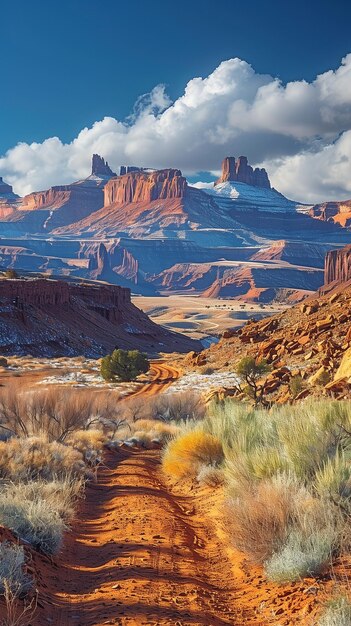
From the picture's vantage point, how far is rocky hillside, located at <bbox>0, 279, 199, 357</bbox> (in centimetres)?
5781

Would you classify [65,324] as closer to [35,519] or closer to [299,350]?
[299,350]

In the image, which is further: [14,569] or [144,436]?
[144,436]

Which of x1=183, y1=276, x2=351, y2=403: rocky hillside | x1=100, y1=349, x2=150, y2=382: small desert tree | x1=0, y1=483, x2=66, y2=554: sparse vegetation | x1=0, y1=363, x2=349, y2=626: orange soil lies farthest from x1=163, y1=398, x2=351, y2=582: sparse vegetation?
x1=100, y1=349, x2=150, y2=382: small desert tree

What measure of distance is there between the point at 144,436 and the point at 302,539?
12.1 metres

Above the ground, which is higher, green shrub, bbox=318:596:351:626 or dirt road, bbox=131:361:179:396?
green shrub, bbox=318:596:351:626

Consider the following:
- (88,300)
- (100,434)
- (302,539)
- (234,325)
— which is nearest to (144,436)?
(100,434)

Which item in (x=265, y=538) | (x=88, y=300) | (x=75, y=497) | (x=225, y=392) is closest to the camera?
(x=265, y=538)

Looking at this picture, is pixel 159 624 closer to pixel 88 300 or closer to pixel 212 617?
pixel 212 617

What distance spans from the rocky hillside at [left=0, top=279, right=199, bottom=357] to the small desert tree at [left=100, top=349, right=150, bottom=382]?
57.0ft

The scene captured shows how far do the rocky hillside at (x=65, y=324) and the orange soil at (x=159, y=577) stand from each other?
4757 centimetres

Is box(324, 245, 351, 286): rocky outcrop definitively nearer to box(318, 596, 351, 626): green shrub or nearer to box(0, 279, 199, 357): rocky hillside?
box(0, 279, 199, 357): rocky hillside

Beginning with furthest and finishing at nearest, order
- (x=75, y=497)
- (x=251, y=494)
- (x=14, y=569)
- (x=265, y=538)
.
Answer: (x=75, y=497) < (x=251, y=494) < (x=265, y=538) < (x=14, y=569)

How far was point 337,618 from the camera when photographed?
399cm

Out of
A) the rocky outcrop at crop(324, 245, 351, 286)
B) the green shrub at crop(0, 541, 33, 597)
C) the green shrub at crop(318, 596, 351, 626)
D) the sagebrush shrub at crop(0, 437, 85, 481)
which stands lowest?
the sagebrush shrub at crop(0, 437, 85, 481)
